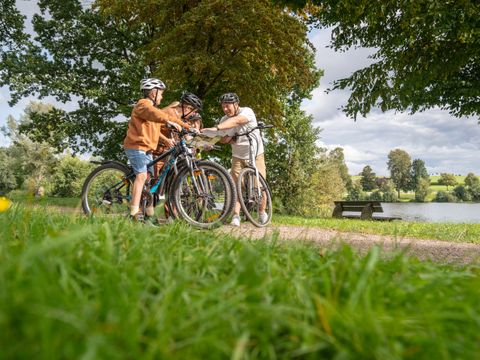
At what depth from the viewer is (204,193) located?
19.1ft

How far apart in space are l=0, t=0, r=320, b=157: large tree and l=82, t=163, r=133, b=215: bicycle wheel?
8.64 metres

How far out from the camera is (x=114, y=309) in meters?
1.07

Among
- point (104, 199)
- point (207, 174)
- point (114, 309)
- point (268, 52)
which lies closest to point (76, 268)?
point (114, 309)

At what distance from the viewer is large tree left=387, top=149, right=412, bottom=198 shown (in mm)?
135000

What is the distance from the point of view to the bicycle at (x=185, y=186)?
5.64 m

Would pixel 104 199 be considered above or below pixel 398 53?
below

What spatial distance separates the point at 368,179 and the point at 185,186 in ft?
445

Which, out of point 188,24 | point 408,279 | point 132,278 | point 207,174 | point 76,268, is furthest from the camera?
point 188,24

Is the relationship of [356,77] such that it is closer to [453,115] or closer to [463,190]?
[453,115]

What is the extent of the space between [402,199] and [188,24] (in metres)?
110

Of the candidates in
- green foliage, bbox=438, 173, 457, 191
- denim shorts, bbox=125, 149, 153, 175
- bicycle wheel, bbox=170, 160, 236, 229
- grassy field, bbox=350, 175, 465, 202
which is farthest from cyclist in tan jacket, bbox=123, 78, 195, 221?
green foliage, bbox=438, 173, 457, 191

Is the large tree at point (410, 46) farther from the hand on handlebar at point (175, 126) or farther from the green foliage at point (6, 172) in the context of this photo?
the green foliage at point (6, 172)

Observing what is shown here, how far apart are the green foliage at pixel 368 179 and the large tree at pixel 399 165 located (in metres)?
7.44

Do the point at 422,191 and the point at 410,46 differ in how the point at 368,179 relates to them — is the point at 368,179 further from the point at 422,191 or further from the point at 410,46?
the point at 410,46
